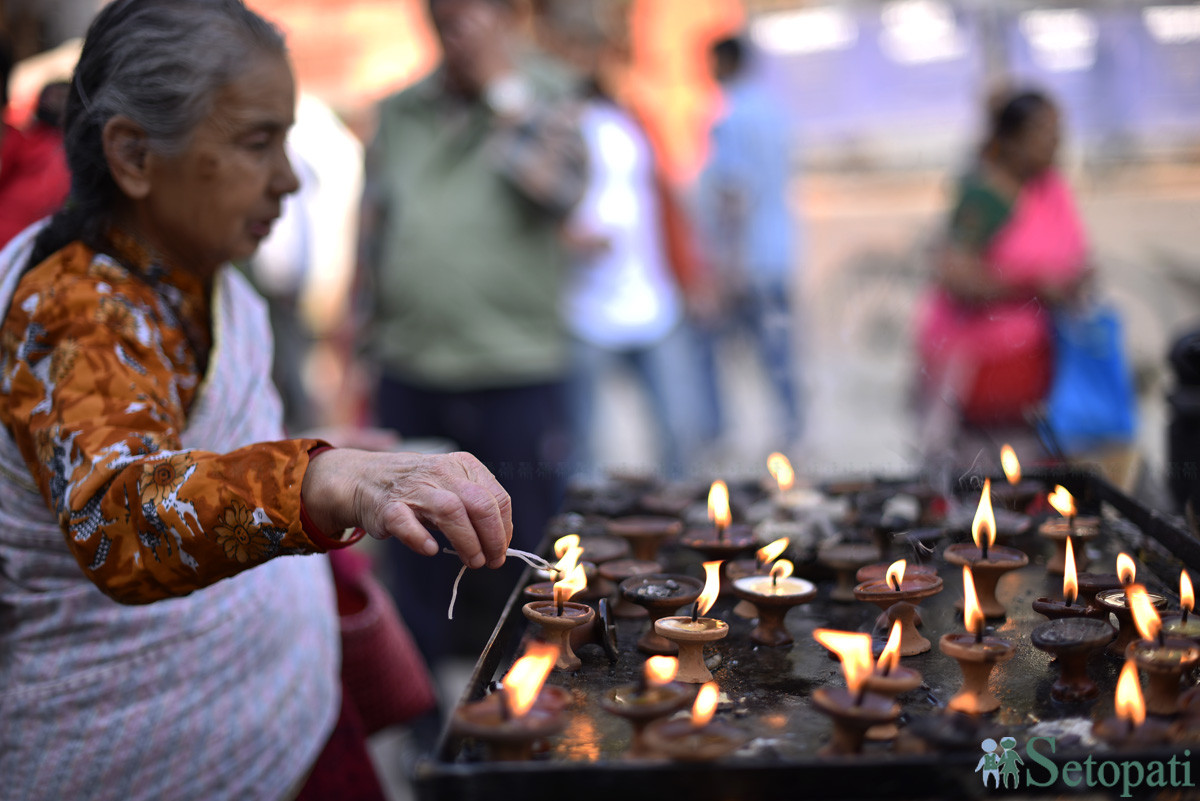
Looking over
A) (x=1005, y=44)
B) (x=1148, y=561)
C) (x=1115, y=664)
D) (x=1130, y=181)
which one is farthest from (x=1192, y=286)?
(x=1115, y=664)

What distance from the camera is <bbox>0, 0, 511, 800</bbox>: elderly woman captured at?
55.3 inches

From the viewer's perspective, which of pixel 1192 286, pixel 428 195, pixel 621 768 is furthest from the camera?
pixel 1192 286

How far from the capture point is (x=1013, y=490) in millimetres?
2199

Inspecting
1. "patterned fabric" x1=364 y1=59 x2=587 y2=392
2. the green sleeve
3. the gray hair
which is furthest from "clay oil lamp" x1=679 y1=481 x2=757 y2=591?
the green sleeve

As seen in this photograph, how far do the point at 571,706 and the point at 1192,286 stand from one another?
7390mm

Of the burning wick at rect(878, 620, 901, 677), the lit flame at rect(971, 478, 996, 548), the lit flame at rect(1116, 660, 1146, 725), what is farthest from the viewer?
Result: the lit flame at rect(971, 478, 996, 548)

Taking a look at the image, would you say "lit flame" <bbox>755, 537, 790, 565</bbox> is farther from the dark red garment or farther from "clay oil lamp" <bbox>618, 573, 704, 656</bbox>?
the dark red garment

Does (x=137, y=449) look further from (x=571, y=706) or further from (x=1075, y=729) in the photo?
(x=1075, y=729)

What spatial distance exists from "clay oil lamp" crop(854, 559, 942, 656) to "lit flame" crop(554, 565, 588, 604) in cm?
42

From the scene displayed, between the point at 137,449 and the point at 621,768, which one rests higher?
the point at 137,449

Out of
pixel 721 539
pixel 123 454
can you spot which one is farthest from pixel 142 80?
pixel 721 539

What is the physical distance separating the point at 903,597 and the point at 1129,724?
41 cm

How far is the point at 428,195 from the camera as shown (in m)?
3.82

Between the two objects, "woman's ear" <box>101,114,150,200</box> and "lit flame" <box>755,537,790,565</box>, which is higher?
"woman's ear" <box>101,114,150,200</box>
